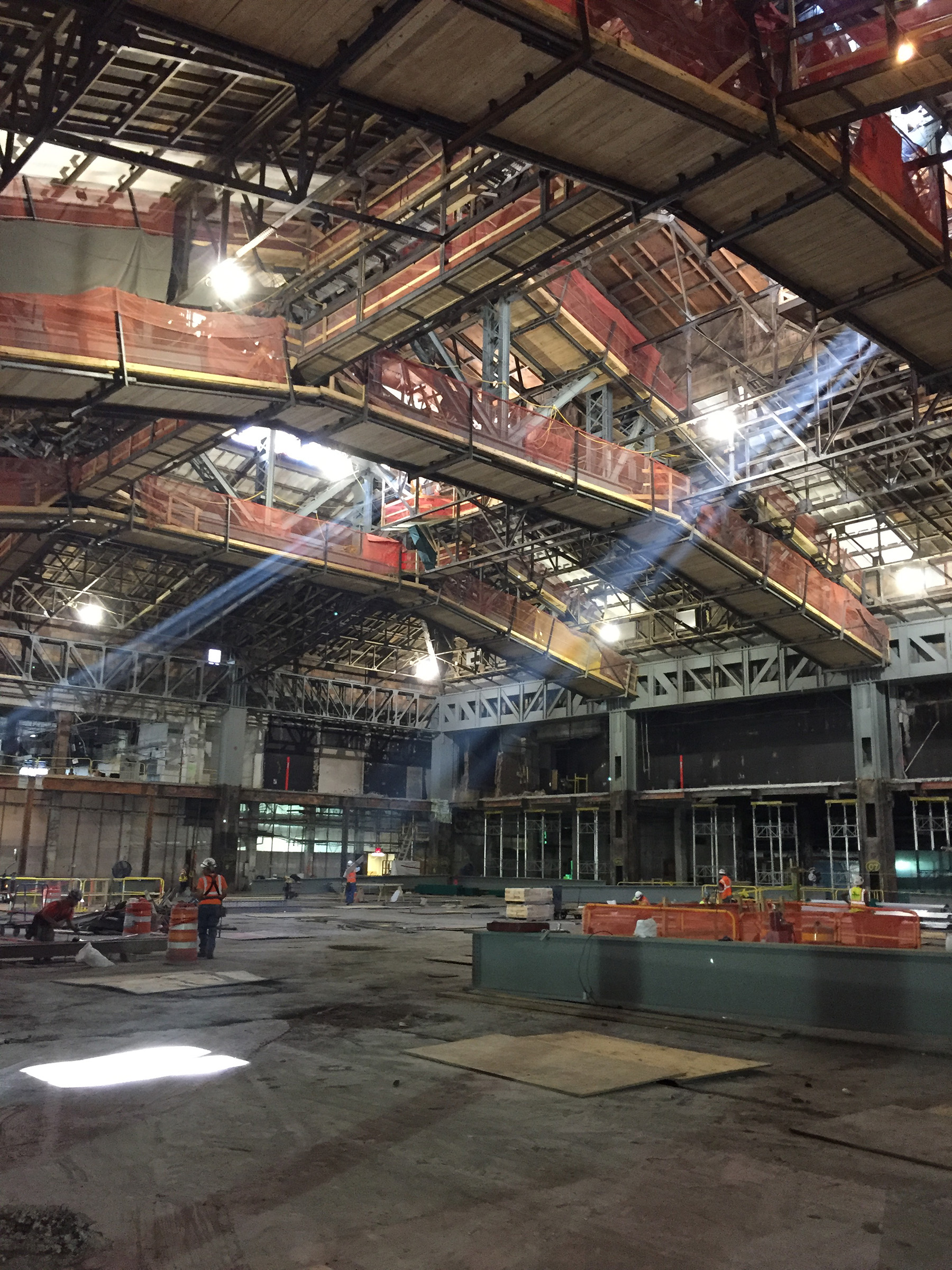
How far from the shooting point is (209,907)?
16781 mm

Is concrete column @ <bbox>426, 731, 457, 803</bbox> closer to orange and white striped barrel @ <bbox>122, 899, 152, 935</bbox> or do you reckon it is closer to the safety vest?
orange and white striped barrel @ <bbox>122, 899, 152, 935</bbox>

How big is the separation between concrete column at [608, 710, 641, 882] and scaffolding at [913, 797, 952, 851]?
32.3ft

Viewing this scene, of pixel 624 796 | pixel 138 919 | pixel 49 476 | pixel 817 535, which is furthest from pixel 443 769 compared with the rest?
pixel 138 919

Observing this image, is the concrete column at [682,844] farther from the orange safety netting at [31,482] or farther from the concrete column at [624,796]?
the orange safety netting at [31,482]

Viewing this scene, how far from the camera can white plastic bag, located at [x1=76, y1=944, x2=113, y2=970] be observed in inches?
634

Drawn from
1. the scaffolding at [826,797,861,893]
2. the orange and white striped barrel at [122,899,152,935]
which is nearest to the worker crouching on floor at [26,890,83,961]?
the orange and white striped barrel at [122,899,152,935]

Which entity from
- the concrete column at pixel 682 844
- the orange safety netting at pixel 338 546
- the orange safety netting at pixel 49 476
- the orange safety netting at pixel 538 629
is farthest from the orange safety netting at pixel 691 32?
the concrete column at pixel 682 844

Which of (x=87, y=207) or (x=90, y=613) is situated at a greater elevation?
(x=87, y=207)

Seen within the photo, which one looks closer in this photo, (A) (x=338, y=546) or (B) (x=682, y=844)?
(A) (x=338, y=546)

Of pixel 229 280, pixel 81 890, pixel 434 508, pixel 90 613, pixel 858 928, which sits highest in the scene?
pixel 229 280

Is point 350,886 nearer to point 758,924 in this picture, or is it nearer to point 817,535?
point 817,535

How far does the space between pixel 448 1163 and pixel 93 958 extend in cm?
1211

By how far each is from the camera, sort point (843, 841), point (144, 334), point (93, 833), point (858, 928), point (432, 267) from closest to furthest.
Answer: point (858, 928) < point (432, 267) < point (144, 334) < point (843, 841) < point (93, 833)

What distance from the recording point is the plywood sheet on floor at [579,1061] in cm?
800
